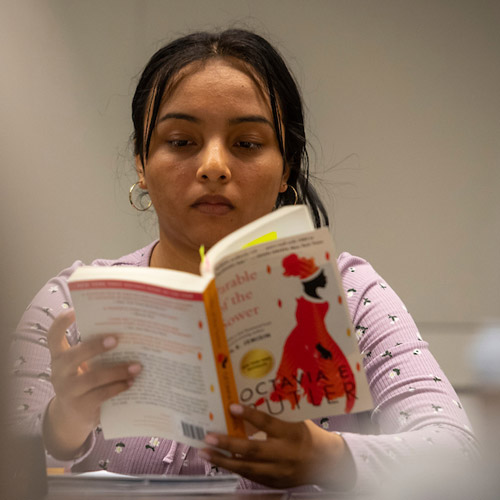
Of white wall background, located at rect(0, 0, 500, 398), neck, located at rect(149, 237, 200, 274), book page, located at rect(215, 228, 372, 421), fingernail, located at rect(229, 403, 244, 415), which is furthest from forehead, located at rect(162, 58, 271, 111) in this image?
white wall background, located at rect(0, 0, 500, 398)

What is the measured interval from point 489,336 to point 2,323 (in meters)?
0.35

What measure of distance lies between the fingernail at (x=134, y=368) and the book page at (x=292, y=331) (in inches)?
4.4

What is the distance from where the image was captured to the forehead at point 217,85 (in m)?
1.20

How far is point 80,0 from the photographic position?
87.1 inches

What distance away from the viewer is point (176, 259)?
4.26ft

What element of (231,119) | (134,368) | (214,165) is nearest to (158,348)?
(134,368)

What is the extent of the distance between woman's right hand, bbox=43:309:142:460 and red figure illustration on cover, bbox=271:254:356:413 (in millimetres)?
173

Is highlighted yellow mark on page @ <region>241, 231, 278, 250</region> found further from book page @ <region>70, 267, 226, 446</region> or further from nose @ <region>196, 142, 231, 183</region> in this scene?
nose @ <region>196, 142, 231, 183</region>

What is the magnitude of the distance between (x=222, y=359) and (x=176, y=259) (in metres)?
0.56

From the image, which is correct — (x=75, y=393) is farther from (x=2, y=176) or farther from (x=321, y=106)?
(x=321, y=106)

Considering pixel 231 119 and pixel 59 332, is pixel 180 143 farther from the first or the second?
pixel 59 332

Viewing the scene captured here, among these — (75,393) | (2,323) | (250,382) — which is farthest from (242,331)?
(2,323)

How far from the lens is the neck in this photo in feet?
4.20

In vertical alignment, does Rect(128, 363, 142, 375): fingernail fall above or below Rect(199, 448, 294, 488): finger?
above
